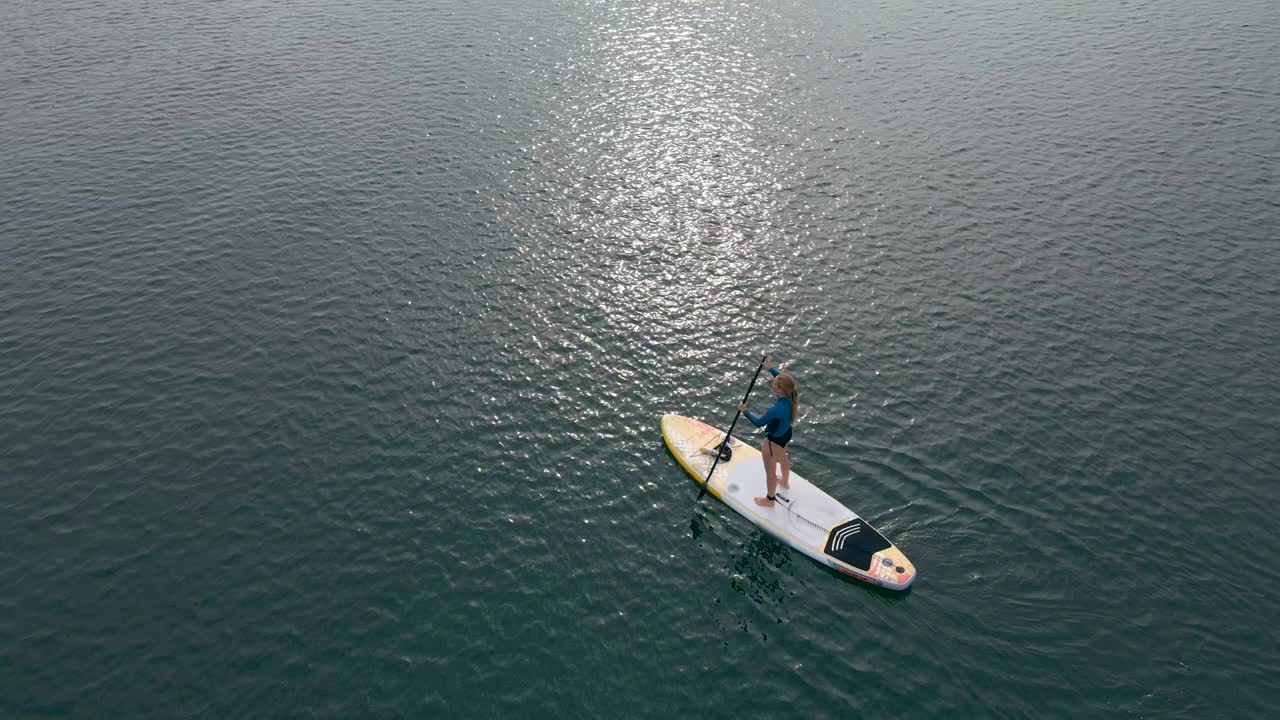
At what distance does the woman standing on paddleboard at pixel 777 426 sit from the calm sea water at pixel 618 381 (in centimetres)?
203

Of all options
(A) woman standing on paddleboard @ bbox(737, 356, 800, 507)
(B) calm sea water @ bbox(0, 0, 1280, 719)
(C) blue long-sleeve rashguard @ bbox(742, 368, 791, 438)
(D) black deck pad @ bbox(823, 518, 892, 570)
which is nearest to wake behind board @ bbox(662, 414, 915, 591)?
(D) black deck pad @ bbox(823, 518, 892, 570)

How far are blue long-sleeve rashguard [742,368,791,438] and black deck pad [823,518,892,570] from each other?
147 inches

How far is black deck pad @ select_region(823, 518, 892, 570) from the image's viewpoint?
2438cm

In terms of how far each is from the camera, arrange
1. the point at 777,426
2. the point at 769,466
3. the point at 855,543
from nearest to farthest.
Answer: the point at 855,543, the point at 777,426, the point at 769,466

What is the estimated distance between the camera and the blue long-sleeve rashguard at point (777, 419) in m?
24.8

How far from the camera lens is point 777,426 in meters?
25.2

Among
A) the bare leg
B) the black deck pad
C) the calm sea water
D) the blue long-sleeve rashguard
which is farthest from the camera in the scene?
the bare leg

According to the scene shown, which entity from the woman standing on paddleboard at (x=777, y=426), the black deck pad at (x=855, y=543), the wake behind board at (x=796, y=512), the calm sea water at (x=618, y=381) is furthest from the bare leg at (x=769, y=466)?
the black deck pad at (x=855, y=543)

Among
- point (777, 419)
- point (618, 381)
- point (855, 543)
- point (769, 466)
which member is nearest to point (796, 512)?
point (769, 466)

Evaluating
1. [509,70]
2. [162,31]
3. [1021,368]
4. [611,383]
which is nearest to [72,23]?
[162,31]

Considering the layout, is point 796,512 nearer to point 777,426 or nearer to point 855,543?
point 855,543

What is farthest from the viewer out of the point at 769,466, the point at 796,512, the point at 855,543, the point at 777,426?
the point at 796,512

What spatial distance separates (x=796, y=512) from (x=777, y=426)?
10.7ft

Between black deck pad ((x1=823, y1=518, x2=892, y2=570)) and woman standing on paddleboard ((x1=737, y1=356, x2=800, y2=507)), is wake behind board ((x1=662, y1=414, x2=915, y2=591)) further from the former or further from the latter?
woman standing on paddleboard ((x1=737, y1=356, x2=800, y2=507))
